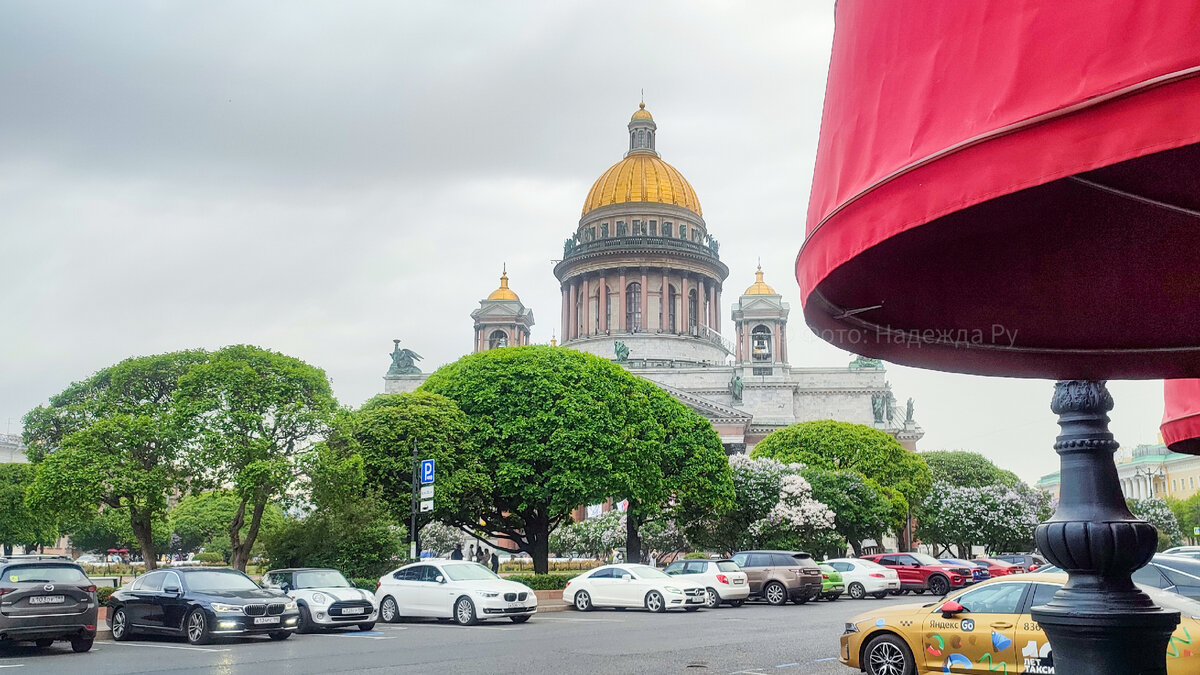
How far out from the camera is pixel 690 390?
82.4m

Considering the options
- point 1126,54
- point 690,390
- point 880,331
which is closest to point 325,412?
point 880,331

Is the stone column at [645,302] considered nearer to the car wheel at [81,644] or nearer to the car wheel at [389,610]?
the car wheel at [389,610]

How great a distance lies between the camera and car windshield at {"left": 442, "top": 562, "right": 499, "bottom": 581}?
2479 cm

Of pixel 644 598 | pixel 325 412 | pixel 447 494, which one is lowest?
pixel 644 598

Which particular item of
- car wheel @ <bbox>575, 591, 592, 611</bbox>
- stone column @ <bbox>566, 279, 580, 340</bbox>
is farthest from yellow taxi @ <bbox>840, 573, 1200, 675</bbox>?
stone column @ <bbox>566, 279, 580, 340</bbox>

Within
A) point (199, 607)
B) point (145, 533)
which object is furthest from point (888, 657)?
point (145, 533)

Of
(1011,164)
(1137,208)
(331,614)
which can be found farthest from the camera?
(331,614)

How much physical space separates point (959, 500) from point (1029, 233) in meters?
56.4

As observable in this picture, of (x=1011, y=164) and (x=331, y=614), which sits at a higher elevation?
(x=1011, y=164)

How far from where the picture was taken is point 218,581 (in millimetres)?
20250

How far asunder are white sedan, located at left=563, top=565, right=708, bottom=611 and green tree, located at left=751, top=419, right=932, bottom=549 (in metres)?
29.4

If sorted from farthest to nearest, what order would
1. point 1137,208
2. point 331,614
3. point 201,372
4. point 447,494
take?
→ point 447,494 → point 201,372 → point 331,614 → point 1137,208

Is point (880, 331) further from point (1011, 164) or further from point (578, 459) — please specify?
point (578, 459)

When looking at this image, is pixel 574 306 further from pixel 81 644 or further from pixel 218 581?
pixel 81 644
